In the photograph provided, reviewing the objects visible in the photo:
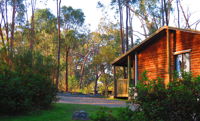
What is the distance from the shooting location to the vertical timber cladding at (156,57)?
666 inches

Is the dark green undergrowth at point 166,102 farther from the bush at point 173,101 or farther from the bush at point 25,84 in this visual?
the bush at point 25,84

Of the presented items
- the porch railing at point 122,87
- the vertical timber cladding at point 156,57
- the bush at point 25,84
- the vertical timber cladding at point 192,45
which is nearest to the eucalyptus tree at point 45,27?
the porch railing at point 122,87

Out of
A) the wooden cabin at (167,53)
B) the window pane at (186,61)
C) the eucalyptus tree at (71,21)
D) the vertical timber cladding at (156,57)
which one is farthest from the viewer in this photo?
the eucalyptus tree at (71,21)

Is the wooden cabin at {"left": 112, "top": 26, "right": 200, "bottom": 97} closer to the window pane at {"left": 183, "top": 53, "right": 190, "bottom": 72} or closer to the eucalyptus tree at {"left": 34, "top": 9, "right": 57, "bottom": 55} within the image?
the window pane at {"left": 183, "top": 53, "right": 190, "bottom": 72}

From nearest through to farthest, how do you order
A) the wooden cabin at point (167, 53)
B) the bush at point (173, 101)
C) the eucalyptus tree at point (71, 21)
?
the bush at point (173, 101), the wooden cabin at point (167, 53), the eucalyptus tree at point (71, 21)

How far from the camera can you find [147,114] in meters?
4.60

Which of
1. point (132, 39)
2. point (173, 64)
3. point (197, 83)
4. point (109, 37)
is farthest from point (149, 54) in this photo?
point (109, 37)

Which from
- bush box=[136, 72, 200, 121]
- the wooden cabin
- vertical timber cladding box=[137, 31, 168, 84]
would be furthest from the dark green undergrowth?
vertical timber cladding box=[137, 31, 168, 84]

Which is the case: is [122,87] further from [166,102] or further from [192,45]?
[166,102]

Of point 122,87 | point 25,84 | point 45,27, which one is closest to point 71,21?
point 45,27

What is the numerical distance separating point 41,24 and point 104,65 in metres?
14.2

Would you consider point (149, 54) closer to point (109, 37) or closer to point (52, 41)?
point (109, 37)

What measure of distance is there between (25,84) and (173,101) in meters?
8.22

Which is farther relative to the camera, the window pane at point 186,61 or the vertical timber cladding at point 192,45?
the window pane at point 186,61
